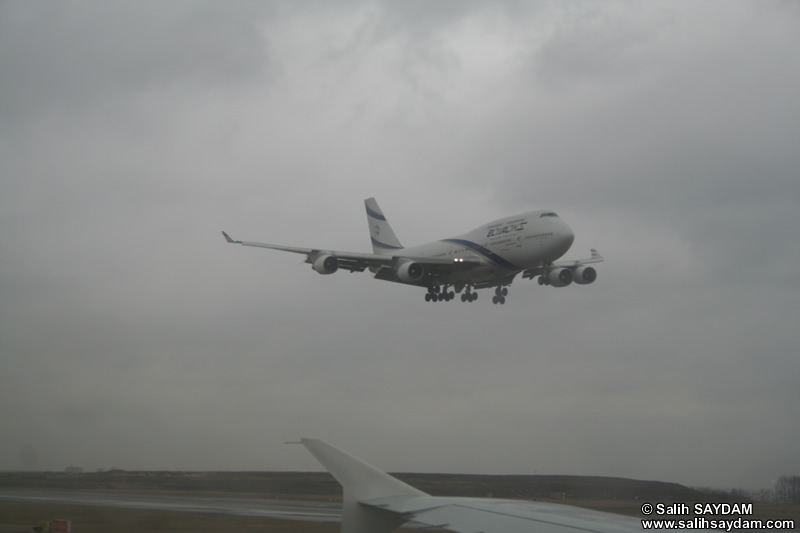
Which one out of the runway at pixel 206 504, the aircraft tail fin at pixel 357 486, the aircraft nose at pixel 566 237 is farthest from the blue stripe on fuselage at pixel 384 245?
the aircraft tail fin at pixel 357 486

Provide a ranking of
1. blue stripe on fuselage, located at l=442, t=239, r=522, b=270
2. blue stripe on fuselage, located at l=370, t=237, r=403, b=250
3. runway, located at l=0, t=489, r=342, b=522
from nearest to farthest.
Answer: runway, located at l=0, t=489, r=342, b=522 → blue stripe on fuselage, located at l=442, t=239, r=522, b=270 → blue stripe on fuselage, located at l=370, t=237, r=403, b=250

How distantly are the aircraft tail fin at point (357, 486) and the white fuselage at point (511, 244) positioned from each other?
28512mm

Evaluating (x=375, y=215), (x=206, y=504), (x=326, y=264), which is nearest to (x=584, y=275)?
(x=326, y=264)

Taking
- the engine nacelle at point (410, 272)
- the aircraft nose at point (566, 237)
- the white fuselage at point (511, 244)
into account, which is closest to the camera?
the aircraft nose at point (566, 237)

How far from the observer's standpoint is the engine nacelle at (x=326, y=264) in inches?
1599

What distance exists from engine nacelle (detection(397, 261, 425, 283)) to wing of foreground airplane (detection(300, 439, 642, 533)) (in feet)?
103

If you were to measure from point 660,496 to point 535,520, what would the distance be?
19104 mm

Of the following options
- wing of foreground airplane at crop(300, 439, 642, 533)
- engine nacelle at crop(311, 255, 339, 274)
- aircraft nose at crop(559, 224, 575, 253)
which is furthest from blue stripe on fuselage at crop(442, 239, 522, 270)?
wing of foreground airplane at crop(300, 439, 642, 533)

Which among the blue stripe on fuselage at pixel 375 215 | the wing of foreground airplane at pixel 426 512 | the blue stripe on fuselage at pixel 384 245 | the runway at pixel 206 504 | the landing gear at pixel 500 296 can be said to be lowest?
the runway at pixel 206 504

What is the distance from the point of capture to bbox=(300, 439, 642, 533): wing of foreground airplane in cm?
781

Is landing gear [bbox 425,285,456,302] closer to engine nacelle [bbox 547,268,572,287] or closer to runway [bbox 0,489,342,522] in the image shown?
engine nacelle [bbox 547,268,572,287]

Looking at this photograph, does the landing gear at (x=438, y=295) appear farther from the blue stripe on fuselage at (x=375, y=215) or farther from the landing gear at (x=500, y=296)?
the blue stripe on fuselage at (x=375, y=215)

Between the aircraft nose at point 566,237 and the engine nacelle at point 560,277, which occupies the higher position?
the aircraft nose at point 566,237

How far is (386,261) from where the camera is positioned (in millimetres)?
42531
